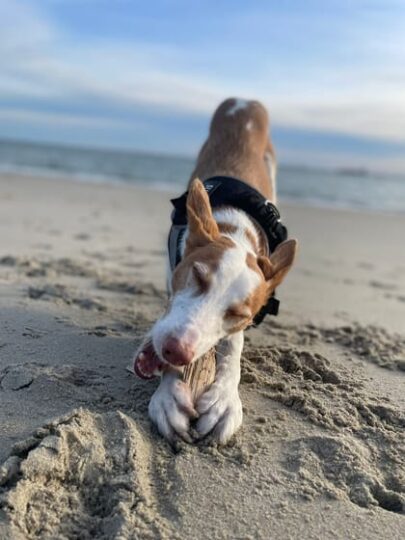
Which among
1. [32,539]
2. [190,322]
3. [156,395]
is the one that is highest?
[190,322]

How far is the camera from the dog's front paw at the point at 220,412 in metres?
3.07

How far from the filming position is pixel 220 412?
3150mm

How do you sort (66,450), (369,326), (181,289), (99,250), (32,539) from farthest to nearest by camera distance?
(99,250) → (369,326) → (181,289) → (66,450) → (32,539)

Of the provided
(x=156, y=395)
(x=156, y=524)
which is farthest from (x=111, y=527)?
(x=156, y=395)

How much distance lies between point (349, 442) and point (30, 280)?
3.38m

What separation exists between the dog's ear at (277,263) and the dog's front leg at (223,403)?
0.44 metres

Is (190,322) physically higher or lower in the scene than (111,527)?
higher

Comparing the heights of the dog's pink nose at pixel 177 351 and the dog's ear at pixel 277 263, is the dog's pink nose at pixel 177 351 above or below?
below

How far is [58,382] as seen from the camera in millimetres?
3359

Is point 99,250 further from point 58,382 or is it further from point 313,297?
point 58,382

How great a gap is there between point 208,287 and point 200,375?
1.65 ft

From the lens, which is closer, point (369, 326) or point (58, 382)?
point (58, 382)

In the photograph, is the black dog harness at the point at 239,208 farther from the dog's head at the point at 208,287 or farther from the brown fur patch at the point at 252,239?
the dog's head at the point at 208,287

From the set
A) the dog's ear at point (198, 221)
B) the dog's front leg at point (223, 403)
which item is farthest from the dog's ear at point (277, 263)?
the dog's front leg at point (223, 403)
